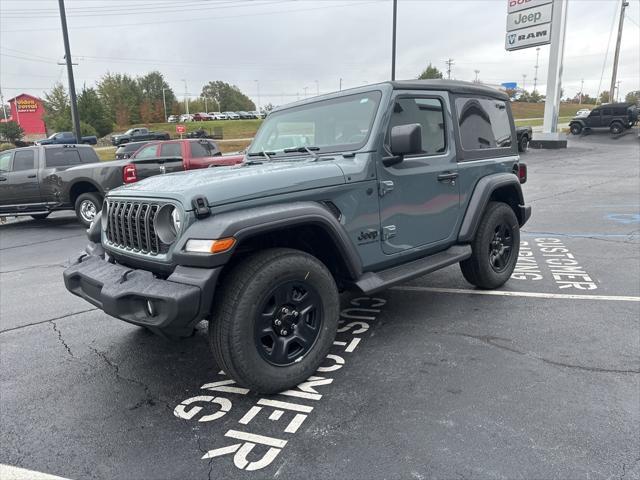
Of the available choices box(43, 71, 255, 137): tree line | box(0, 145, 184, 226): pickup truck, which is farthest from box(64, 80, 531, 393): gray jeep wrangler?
box(43, 71, 255, 137): tree line

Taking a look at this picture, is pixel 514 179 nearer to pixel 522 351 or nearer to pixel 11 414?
pixel 522 351

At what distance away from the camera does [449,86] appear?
14.0ft

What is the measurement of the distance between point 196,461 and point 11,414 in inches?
54.0

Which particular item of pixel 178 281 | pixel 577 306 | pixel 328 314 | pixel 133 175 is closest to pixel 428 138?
pixel 328 314

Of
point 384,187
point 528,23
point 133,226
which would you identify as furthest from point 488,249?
point 528,23

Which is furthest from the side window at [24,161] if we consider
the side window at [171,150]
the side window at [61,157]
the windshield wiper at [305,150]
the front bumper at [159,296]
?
the front bumper at [159,296]

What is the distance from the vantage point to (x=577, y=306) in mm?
4383

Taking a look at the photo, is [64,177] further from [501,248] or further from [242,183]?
[501,248]

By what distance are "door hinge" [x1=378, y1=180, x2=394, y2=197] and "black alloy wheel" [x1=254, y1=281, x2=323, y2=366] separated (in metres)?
0.94

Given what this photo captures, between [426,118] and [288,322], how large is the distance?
216cm

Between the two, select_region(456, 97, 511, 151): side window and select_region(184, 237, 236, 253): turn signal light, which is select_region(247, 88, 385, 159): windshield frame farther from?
select_region(184, 237, 236, 253): turn signal light

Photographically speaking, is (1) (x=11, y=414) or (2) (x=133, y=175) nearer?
(1) (x=11, y=414)

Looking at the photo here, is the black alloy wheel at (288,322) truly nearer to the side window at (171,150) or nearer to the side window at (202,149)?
the side window at (202,149)

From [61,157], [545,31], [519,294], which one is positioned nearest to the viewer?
[519,294]
